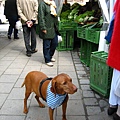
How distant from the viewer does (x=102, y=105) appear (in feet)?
11.3

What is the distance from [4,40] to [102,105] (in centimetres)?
658

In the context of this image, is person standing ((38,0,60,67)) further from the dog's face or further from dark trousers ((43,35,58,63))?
the dog's face

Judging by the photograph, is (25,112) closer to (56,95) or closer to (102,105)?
(56,95)

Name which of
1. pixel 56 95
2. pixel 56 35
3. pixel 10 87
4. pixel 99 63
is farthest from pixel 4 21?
pixel 56 95

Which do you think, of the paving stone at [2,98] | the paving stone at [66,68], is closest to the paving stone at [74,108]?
the paving stone at [2,98]

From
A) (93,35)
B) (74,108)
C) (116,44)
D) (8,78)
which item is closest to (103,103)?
(74,108)

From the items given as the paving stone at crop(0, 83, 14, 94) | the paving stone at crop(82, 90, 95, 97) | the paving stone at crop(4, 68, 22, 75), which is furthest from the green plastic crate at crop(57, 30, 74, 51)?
the paving stone at crop(82, 90, 95, 97)

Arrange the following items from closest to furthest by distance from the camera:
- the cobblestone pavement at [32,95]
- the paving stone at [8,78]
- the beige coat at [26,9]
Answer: the cobblestone pavement at [32,95] < the paving stone at [8,78] < the beige coat at [26,9]

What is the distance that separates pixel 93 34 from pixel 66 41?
244cm

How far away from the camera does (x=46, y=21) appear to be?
5.09 meters

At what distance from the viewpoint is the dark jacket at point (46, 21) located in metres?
4.97

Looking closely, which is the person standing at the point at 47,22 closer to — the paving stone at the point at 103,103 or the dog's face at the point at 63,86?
the paving stone at the point at 103,103

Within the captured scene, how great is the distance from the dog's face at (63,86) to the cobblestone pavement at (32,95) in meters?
0.81

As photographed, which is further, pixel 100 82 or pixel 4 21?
pixel 4 21
